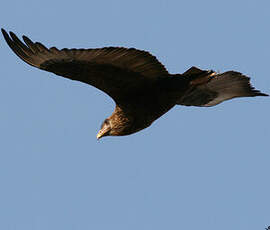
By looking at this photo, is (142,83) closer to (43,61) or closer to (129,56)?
(129,56)

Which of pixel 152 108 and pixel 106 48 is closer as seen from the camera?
pixel 106 48

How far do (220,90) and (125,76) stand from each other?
8.68ft

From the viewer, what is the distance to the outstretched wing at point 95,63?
8.62 meters

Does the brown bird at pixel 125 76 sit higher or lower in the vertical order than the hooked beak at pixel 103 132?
higher

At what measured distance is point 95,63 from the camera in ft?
28.8

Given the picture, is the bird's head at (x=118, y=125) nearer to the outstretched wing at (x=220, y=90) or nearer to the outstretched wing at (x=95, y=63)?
the outstretched wing at (x=95, y=63)

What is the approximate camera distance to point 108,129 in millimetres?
9977

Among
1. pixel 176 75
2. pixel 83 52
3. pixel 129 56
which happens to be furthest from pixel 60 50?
pixel 176 75

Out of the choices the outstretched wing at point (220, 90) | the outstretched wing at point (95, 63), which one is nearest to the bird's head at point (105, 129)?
the outstretched wing at point (95, 63)

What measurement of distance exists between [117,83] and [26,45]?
1.41 meters

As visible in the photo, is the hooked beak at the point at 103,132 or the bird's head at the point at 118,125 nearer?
the bird's head at the point at 118,125

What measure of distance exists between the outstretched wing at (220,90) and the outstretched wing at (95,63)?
174 centimetres

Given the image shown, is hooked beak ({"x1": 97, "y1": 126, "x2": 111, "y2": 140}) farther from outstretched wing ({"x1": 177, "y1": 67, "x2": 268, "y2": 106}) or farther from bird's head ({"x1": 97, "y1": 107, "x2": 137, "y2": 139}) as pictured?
outstretched wing ({"x1": 177, "y1": 67, "x2": 268, "y2": 106})

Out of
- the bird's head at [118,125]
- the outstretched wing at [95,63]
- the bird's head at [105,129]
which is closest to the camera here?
the outstretched wing at [95,63]
